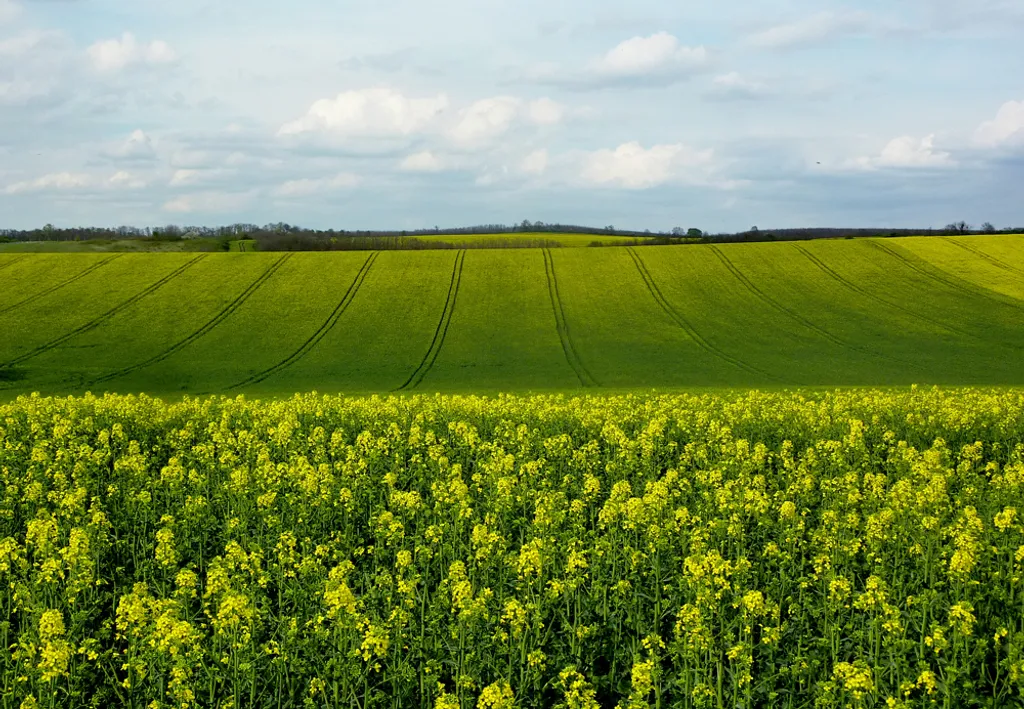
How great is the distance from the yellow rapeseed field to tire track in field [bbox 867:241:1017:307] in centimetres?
5681

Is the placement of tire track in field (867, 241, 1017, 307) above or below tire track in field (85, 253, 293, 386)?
above

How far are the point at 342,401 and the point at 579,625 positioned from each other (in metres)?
18.0

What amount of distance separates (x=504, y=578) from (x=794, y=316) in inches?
2313

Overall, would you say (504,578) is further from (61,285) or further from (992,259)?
(992,259)

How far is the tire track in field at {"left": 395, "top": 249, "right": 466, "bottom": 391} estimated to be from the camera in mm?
52216

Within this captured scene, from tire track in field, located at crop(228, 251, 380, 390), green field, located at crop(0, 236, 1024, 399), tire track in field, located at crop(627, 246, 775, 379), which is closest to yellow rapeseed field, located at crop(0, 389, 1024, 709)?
green field, located at crop(0, 236, 1024, 399)

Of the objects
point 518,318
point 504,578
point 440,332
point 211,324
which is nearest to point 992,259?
point 518,318

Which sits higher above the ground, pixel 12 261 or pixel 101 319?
pixel 12 261

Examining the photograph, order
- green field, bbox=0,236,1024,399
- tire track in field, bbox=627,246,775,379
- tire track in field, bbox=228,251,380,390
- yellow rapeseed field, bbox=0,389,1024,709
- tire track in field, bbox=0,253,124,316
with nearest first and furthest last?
1. yellow rapeseed field, bbox=0,389,1024,709
2. tire track in field, bbox=228,251,380,390
3. green field, bbox=0,236,1024,399
4. tire track in field, bbox=627,246,775,379
5. tire track in field, bbox=0,253,124,316

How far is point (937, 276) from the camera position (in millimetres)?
76500

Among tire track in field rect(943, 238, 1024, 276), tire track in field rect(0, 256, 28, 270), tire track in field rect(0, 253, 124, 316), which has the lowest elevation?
tire track in field rect(0, 253, 124, 316)

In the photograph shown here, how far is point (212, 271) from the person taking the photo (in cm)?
7850

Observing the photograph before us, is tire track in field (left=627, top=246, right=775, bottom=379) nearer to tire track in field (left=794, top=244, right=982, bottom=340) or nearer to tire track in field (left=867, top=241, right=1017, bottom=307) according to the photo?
tire track in field (left=794, top=244, right=982, bottom=340)

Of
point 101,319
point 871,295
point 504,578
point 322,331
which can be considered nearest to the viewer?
point 504,578
